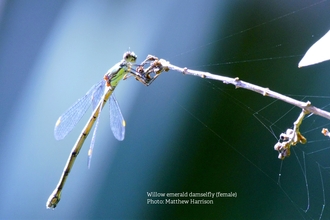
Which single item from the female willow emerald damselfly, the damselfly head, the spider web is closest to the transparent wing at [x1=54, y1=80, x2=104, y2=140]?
the female willow emerald damselfly

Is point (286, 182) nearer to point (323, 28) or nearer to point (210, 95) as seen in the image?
point (210, 95)

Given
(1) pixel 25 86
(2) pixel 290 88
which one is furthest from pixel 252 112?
(1) pixel 25 86

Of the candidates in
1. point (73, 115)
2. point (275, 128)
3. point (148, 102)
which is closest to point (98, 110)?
point (73, 115)

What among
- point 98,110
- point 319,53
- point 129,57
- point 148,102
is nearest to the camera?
point 319,53

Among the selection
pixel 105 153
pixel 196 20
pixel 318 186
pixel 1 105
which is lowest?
pixel 318 186

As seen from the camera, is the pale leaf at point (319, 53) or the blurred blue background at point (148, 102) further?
the blurred blue background at point (148, 102)

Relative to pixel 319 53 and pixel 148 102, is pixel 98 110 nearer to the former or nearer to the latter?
pixel 148 102

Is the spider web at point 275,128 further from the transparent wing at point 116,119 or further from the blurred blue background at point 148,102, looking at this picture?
the transparent wing at point 116,119

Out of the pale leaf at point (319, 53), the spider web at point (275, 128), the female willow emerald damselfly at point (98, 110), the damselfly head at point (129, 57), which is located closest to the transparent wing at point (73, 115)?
the female willow emerald damselfly at point (98, 110)
